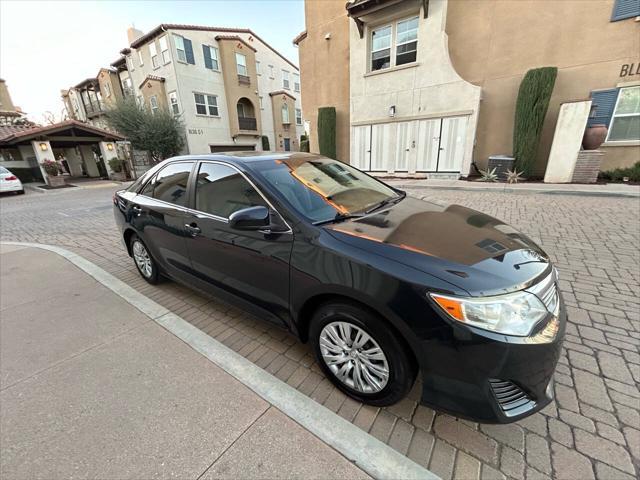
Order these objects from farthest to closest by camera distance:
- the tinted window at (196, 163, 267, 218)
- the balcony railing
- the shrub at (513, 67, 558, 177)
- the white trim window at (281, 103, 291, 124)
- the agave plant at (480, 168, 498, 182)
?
the white trim window at (281, 103, 291, 124) < the balcony railing < the agave plant at (480, 168, 498, 182) < the shrub at (513, 67, 558, 177) < the tinted window at (196, 163, 267, 218)

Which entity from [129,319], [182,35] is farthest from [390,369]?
[182,35]

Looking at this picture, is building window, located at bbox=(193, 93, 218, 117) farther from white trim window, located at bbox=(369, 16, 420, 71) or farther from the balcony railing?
white trim window, located at bbox=(369, 16, 420, 71)

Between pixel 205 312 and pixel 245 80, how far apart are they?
2541 centimetres

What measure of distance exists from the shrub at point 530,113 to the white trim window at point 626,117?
190cm

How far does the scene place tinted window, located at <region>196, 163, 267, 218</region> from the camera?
2336 mm

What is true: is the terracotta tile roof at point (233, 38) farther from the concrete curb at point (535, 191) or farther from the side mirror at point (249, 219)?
the side mirror at point (249, 219)

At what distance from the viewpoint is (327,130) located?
13609 mm

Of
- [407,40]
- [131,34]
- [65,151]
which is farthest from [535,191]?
[65,151]

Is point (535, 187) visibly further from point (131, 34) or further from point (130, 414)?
point (131, 34)

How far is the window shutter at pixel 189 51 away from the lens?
2025 cm

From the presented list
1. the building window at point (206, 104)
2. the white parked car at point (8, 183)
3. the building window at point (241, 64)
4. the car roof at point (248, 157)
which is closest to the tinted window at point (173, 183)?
the car roof at point (248, 157)

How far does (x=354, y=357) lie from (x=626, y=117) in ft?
39.7

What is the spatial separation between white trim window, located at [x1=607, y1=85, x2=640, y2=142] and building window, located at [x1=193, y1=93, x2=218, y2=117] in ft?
75.1

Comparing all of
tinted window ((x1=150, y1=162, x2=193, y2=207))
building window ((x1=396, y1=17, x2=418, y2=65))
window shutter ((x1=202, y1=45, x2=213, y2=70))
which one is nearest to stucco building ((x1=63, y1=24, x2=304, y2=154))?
window shutter ((x1=202, y1=45, x2=213, y2=70))
